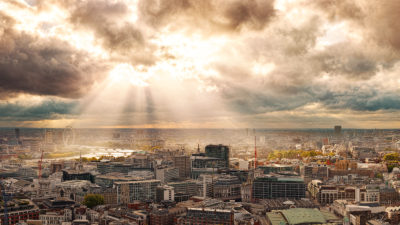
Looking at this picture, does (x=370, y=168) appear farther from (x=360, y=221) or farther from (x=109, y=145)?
(x=109, y=145)

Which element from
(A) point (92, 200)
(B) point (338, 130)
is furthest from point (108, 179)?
(B) point (338, 130)

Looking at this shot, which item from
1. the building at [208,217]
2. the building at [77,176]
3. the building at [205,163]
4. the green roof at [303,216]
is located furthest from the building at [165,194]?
the building at [205,163]

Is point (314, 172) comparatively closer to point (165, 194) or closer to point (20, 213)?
point (165, 194)

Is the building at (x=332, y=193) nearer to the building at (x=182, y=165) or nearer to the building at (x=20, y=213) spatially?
the building at (x=182, y=165)

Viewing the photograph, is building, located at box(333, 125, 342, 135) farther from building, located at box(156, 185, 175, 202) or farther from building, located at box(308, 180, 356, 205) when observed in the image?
building, located at box(156, 185, 175, 202)

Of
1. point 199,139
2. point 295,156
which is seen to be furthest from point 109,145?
point 295,156

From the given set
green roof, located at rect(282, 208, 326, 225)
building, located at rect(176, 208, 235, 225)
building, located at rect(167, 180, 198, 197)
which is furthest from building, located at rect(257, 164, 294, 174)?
building, located at rect(176, 208, 235, 225)
